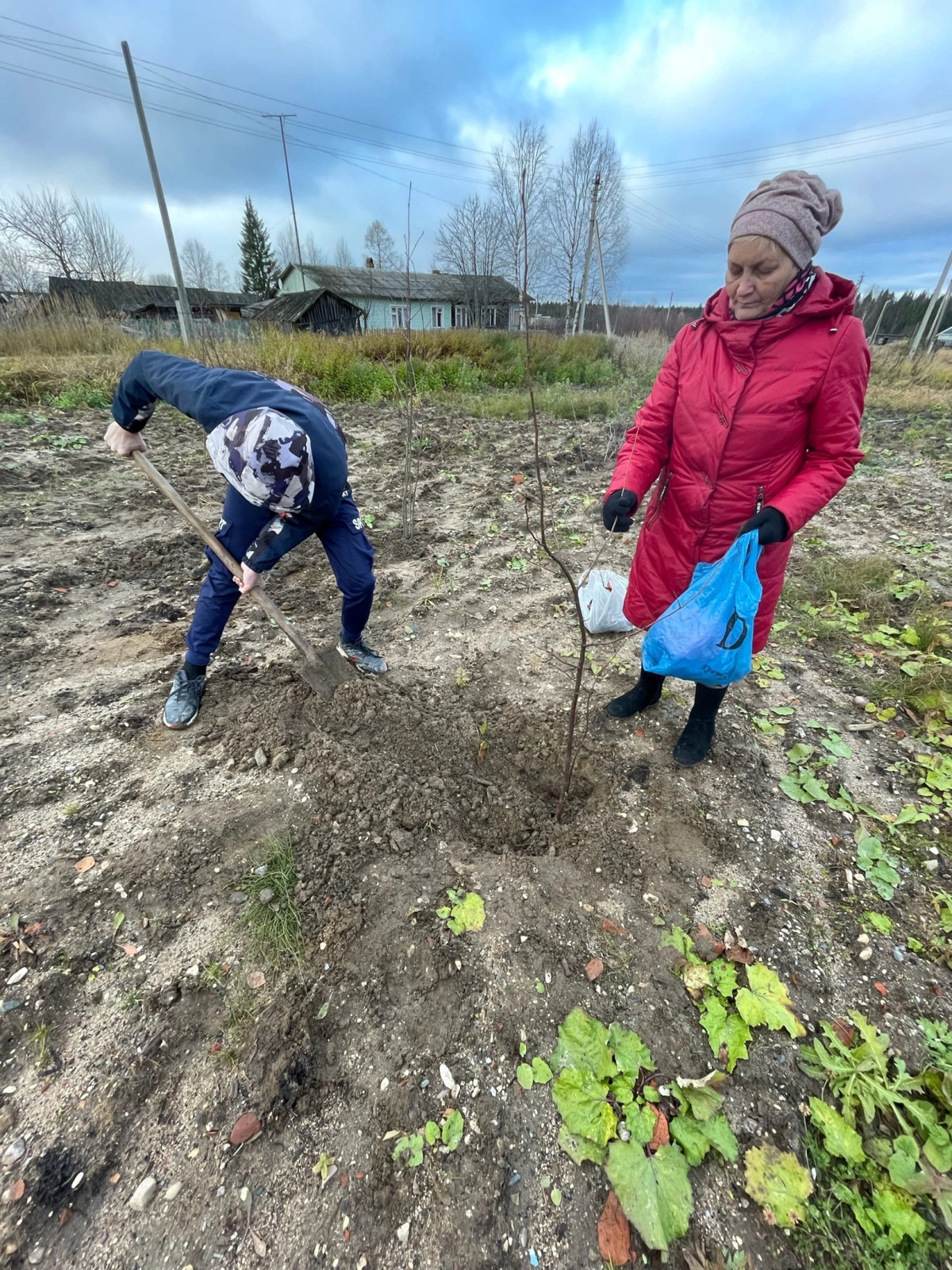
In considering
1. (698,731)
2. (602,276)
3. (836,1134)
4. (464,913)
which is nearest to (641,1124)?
(836,1134)

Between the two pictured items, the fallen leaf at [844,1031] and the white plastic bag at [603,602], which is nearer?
the fallen leaf at [844,1031]

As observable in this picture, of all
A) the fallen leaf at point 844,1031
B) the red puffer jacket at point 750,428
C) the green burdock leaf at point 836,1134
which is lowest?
the fallen leaf at point 844,1031

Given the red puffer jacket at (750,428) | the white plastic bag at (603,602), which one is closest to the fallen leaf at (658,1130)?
the red puffer jacket at (750,428)

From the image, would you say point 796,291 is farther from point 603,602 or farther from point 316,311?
point 316,311

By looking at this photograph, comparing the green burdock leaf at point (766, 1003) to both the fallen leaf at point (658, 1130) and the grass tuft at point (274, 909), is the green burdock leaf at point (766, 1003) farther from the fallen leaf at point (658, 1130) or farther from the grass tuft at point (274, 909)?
the grass tuft at point (274, 909)

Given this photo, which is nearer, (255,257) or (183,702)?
(183,702)

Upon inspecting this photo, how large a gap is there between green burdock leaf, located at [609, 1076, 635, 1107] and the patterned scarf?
7.09 ft

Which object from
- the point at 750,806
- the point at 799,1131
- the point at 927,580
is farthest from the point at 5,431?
the point at 927,580

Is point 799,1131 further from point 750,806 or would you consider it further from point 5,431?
point 5,431

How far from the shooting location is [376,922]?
1.76m

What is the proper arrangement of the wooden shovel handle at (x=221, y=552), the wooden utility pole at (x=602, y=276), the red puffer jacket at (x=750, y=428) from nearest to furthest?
the red puffer jacket at (x=750, y=428)
the wooden shovel handle at (x=221, y=552)
the wooden utility pole at (x=602, y=276)

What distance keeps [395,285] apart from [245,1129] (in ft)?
99.0

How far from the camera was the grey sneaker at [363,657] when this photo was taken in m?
2.88

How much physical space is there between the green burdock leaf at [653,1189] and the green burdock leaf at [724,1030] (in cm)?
28
